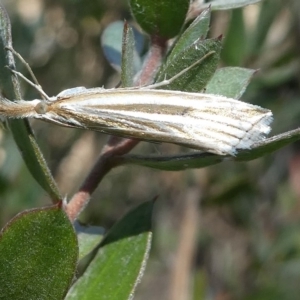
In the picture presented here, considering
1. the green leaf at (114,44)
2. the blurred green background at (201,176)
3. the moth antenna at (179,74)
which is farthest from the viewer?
the blurred green background at (201,176)

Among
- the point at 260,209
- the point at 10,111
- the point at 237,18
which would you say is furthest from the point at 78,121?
the point at 260,209

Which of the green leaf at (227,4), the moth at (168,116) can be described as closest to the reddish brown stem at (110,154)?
the moth at (168,116)

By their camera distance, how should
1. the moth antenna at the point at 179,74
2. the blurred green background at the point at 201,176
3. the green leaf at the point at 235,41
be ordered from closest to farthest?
1. the moth antenna at the point at 179,74
2. the green leaf at the point at 235,41
3. the blurred green background at the point at 201,176

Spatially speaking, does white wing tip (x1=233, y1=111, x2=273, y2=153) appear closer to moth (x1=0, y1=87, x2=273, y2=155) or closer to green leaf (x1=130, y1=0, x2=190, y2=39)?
moth (x1=0, y1=87, x2=273, y2=155)

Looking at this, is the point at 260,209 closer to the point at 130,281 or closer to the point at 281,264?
the point at 281,264

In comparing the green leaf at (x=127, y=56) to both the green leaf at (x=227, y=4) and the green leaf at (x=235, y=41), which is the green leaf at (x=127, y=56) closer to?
the green leaf at (x=227, y=4)

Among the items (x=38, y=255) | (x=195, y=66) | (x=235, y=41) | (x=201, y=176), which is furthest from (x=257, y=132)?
(x=201, y=176)

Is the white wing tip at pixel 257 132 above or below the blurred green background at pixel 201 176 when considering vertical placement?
above
